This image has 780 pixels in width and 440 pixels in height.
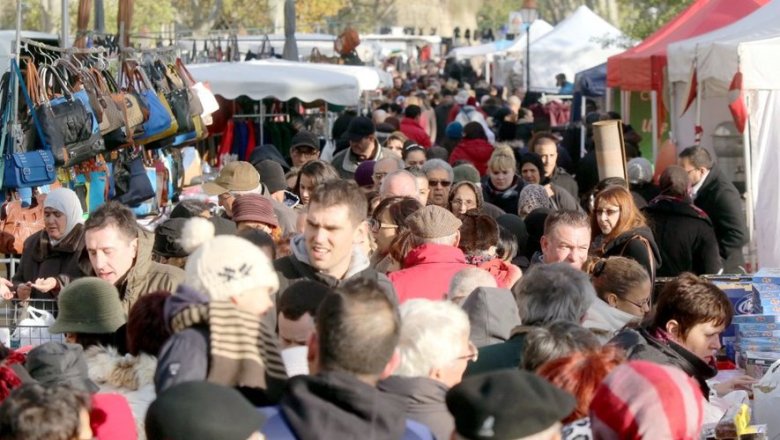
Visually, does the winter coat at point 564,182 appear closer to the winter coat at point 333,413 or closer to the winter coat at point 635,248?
the winter coat at point 635,248

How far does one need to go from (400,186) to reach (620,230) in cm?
130

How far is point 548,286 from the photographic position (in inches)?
209

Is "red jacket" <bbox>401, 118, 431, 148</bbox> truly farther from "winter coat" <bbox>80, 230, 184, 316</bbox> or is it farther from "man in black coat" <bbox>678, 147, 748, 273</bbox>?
"winter coat" <bbox>80, 230, 184, 316</bbox>

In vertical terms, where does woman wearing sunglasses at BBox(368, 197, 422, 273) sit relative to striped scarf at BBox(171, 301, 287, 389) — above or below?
below

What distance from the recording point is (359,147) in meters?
12.2

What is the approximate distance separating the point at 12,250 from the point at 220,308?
5329 mm

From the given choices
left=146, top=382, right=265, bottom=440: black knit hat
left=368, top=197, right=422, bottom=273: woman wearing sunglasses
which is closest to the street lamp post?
left=368, top=197, right=422, bottom=273: woman wearing sunglasses

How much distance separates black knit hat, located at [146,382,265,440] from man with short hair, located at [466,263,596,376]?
1671 mm

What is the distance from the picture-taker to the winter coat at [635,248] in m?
7.97

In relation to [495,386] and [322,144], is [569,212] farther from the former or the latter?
[322,144]

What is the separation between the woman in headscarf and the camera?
7316 millimetres

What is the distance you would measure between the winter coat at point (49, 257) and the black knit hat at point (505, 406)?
13.1ft

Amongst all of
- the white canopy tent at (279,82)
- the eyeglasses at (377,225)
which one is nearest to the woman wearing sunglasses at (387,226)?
the eyeglasses at (377,225)

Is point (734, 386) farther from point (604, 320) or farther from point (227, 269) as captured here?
point (227, 269)
